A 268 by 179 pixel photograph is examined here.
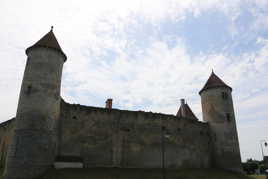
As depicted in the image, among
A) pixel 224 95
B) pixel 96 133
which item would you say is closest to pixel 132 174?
pixel 96 133

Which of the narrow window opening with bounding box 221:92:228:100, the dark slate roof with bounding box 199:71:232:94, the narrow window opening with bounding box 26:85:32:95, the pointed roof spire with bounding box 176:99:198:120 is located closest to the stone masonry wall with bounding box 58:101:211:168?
the narrow window opening with bounding box 26:85:32:95

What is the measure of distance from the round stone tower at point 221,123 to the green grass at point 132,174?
1925mm

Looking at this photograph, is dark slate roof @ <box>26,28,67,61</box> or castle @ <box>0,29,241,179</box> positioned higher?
dark slate roof @ <box>26,28,67,61</box>

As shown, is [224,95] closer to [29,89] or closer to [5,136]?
[29,89]

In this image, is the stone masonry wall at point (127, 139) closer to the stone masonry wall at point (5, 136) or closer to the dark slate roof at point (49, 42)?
the dark slate roof at point (49, 42)

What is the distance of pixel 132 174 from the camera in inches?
787

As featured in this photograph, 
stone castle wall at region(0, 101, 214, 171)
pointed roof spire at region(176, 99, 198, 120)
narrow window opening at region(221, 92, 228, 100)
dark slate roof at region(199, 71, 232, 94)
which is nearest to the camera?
stone castle wall at region(0, 101, 214, 171)

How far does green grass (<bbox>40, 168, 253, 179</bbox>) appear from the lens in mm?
17141

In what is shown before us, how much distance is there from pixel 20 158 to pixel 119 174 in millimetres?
7893

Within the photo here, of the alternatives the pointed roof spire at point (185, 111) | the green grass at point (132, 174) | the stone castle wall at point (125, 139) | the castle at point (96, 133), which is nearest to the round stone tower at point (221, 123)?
the castle at point (96, 133)

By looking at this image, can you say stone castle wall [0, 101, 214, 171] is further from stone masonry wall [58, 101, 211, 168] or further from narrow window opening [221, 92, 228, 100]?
narrow window opening [221, 92, 228, 100]

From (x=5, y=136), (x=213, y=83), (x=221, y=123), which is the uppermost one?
(x=213, y=83)

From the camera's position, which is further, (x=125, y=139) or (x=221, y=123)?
(x=221, y=123)

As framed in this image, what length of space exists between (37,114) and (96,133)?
19.6ft
